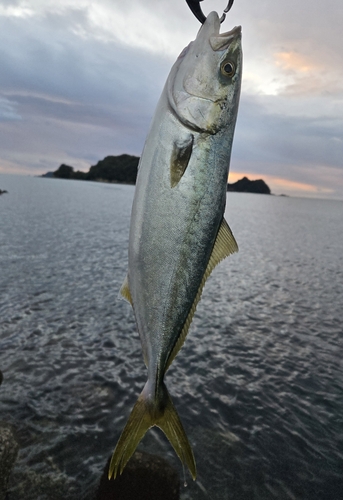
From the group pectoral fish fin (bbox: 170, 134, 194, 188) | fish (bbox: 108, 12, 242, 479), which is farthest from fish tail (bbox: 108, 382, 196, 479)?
pectoral fish fin (bbox: 170, 134, 194, 188)

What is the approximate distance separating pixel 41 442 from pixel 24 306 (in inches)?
404

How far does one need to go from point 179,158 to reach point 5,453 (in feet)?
23.0

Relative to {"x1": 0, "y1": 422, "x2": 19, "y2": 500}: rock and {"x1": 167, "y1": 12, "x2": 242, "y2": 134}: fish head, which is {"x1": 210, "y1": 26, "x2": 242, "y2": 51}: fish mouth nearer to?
{"x1": 167, "y1": 12, "x2": 242, "y2": 134}: fish head

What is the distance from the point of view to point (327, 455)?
10.6 m

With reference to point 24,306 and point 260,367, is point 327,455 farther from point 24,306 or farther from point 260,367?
point 24,306

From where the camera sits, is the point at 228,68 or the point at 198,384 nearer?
the point at 228,68

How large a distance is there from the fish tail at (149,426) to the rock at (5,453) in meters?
4.84

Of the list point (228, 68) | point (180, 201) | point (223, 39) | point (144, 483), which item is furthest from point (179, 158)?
point (144, 483)

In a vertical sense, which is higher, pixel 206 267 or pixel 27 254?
pixel 206 267

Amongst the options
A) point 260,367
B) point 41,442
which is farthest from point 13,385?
point 260,367

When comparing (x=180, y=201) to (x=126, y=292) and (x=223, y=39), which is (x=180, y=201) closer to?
(x=126, y=292)

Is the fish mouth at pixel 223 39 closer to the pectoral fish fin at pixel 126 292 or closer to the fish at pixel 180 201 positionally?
the fish at pixel 180 201

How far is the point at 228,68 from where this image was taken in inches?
140

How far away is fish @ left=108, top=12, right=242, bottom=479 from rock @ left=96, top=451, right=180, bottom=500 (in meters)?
4.41
